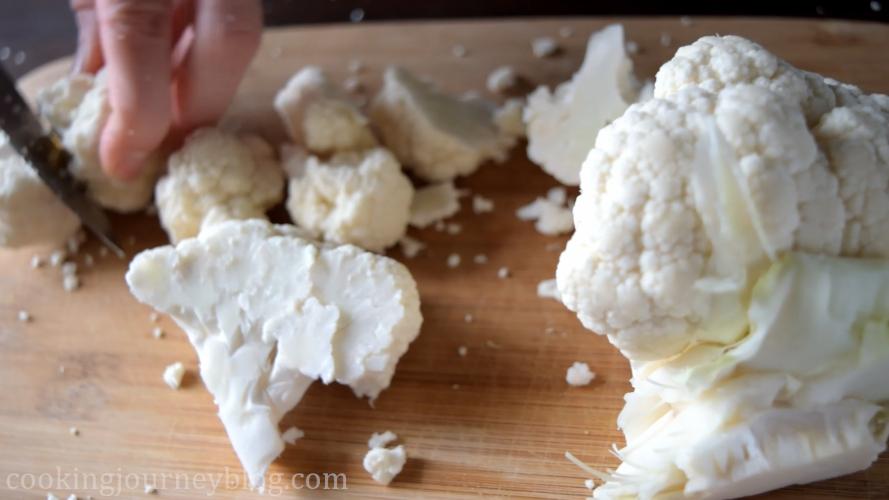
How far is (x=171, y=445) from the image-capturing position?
49.6 inches

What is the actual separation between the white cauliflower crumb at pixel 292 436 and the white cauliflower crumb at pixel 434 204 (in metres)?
0.40

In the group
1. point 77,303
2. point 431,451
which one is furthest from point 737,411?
point 77,303

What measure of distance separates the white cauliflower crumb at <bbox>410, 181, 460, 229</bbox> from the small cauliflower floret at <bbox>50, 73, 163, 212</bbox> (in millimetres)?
460

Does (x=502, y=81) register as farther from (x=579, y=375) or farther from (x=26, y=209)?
(x=26, y=209)

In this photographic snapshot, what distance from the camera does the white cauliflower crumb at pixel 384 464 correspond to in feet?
3.86

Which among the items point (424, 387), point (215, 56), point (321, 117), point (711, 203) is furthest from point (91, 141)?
point (711, 203)

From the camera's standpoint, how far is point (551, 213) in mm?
1430

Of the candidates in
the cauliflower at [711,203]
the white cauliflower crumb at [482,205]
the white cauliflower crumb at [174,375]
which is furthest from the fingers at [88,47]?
the cauliflower at [711,203]

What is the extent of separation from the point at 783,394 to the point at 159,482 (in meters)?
0.82

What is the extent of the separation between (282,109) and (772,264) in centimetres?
89

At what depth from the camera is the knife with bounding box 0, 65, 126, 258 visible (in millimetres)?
1450

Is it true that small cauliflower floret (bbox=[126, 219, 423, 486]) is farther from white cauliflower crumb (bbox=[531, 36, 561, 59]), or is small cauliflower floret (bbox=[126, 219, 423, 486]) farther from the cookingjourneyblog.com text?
white cauliflower crumb (bbox=[531, 36, 561, 59])

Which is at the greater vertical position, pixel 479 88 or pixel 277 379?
pixel 479 88

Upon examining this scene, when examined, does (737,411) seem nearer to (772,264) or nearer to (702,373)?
(702,373)
